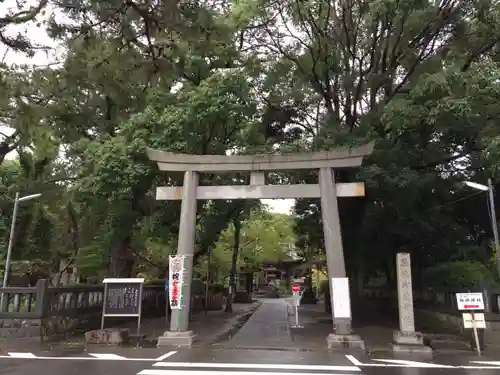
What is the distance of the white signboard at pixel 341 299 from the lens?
40.4 feet

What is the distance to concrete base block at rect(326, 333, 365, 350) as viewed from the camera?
12016mm

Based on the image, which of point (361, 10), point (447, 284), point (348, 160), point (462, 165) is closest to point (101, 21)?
point (348, 160)

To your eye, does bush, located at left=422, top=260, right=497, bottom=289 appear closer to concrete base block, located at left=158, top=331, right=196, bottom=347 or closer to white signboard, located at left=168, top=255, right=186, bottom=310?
concrete base block, located at left=158, top=331, right=196, bottom=347

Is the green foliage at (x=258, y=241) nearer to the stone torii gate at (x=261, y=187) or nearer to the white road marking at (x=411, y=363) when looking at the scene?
the stone torii gate at (x=261, y=187)

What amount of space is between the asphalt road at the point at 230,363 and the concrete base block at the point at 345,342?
764 mm

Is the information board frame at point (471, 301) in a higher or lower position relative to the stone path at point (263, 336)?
higher

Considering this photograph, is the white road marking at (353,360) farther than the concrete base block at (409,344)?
No

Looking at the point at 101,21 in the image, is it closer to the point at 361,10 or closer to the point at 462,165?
the point at 361,10

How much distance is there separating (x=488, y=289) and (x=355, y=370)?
7.15 meters

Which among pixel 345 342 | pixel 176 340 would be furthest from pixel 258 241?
pixel 345 342

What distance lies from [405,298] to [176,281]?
6.54 metres

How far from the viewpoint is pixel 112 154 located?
14516mm

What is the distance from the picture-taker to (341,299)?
12.4 m

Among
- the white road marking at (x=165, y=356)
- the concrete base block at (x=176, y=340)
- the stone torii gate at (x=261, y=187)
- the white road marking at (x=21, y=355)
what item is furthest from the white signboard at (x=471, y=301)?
the white road marking at (x=21, y=355)
